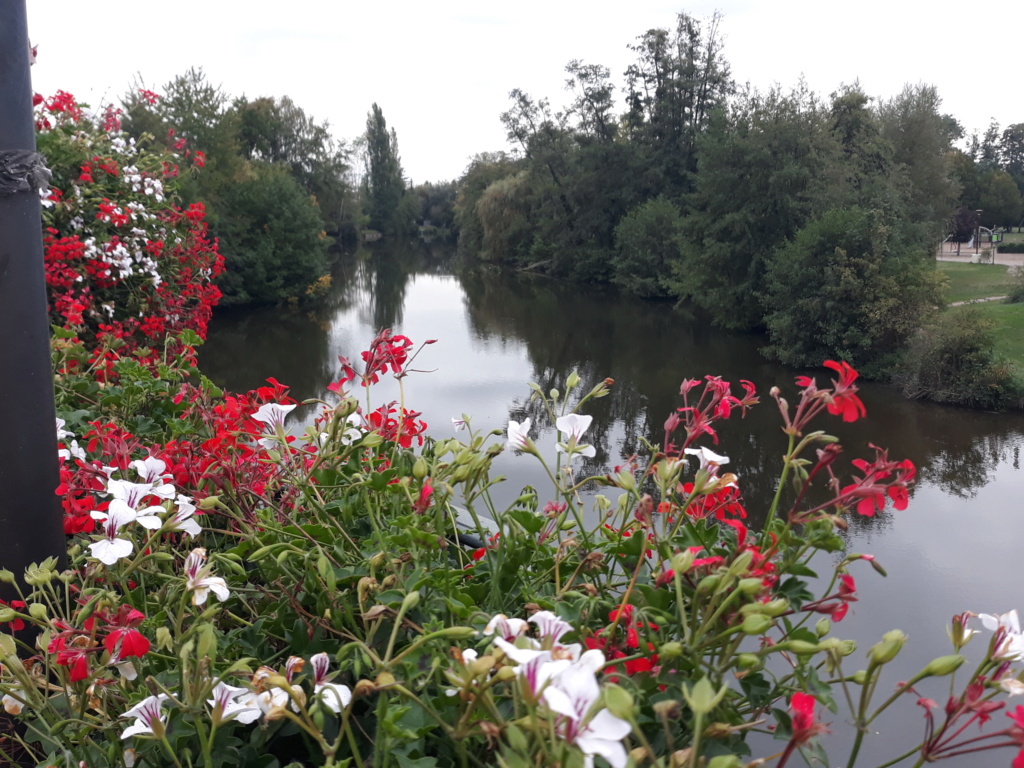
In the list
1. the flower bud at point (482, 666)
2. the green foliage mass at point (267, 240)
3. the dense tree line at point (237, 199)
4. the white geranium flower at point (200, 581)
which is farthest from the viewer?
the green foliage mass at point (267, 240)

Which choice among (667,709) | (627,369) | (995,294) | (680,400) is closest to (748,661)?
(667,709)

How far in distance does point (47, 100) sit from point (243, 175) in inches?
545

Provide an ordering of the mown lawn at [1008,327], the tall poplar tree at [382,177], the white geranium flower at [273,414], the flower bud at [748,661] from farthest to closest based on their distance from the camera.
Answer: the tall poplar tree at [382,177], the mown lawn at [1008,327], the white geranium flower at [273,414], the flower bud at [748,661]

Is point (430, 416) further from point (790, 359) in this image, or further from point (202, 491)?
point (202, 491)

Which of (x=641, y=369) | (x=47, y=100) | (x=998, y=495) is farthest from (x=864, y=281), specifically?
(x=47, y=100)

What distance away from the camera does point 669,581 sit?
792 millimetres

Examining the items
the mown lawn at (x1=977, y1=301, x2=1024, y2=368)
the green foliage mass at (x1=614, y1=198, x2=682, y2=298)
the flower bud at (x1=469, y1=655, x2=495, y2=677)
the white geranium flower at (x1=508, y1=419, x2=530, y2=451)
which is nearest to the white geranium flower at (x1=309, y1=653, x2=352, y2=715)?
the flower bud at (x1=469, y1=655, x2=495, y2=677)

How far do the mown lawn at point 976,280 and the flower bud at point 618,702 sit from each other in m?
17.7

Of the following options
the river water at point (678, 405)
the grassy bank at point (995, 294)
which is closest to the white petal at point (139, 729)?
the river water at point (678, 405)

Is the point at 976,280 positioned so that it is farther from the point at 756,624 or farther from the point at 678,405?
the point at 756,624

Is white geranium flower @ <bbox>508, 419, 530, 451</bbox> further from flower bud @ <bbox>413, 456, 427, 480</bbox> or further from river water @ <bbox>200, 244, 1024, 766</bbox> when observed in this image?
river water @ <bbox>200, 244, 1024, 766</bbox>

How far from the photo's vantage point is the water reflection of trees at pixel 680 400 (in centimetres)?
905

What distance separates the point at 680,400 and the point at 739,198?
6.61 meters

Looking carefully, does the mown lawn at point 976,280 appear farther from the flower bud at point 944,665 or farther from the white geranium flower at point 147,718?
the white geranium flower at point 147,718
